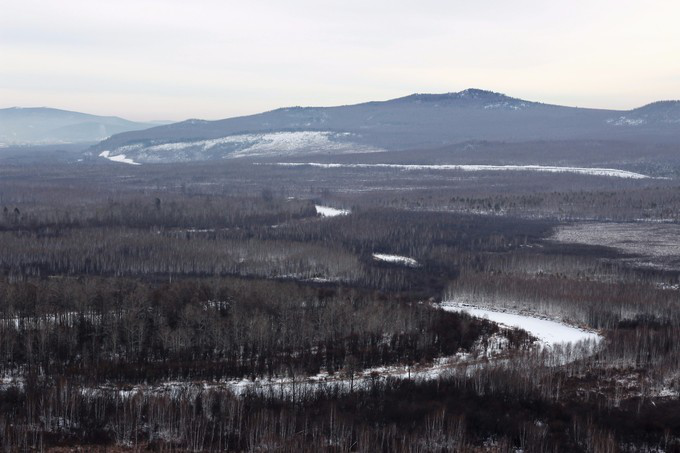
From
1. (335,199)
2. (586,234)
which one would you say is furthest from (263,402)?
(335,199)

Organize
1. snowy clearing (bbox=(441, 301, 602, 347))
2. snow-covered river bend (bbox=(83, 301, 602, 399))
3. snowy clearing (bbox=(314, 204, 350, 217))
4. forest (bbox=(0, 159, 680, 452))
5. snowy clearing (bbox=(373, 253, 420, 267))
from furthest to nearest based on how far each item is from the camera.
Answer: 1. snowy clearing (bbox=(314, 204, 350, 217))
2. snowy clearing (bbox=(373, 253, 420, 267))
3. snowy clearing (bbox=(441, 301, 602, 347))
4. snow-covered river bend (bbox=(83, 301, 602, 399))
5. forest (bbox=(0, 159, 680, 452))

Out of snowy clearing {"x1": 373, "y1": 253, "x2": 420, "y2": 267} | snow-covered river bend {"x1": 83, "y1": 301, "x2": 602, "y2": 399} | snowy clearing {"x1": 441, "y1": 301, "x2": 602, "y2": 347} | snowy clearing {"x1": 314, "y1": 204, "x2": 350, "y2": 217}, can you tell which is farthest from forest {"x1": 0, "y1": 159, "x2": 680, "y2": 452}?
snowy clearing {"x1": 314, "y1": 204, "x2": 350, "y2": 217}

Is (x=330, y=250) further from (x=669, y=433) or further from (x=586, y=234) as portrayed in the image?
(x=669, y=433)

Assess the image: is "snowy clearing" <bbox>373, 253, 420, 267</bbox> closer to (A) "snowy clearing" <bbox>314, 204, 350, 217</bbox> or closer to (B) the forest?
(B) the forest

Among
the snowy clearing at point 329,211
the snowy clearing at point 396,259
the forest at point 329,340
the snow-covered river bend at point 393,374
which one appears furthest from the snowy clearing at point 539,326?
the snowy clearing at point 329,211

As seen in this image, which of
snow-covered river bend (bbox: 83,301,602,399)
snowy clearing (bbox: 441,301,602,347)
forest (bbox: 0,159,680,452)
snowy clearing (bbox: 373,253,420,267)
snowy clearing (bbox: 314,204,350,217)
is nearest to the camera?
forest (bbox: 0,159,680,452)

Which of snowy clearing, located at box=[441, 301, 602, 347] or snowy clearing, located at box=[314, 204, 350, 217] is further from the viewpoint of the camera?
snowy clearing, located at box=[314, 204, 350, 217]
